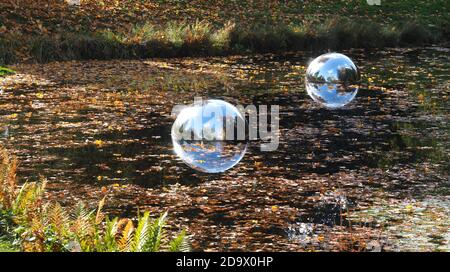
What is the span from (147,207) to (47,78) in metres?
10.4

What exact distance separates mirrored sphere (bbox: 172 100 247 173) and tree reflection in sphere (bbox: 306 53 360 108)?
4172 millimetres

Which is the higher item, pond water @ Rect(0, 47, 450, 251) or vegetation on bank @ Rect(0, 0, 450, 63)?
vegetation on bank @ Rect(0, 0, 450, 63)

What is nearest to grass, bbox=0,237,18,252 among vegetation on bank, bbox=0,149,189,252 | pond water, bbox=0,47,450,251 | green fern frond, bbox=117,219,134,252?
vegetation on bank, bbox=0,149,189,252

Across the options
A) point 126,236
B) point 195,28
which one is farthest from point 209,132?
point 195,28

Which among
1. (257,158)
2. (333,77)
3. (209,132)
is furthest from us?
(333,77)

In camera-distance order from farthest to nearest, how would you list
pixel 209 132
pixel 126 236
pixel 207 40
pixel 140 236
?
pixel 207 40 → pixel 209 132 → pixel 140 236 → pixel 126 236

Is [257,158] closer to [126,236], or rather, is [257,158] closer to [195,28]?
[126,236]

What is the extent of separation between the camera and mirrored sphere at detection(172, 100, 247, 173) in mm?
7562

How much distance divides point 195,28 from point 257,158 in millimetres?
12905

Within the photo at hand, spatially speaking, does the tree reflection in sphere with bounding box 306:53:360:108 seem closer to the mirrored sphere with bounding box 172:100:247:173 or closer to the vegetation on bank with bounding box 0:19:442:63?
the mirrored sphere with bounding box 172:100:247:173

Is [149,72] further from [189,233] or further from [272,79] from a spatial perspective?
[189,233]

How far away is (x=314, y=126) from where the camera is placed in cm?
1316

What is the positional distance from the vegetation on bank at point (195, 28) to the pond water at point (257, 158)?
6.51 feet

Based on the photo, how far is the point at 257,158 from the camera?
10.9 meters
